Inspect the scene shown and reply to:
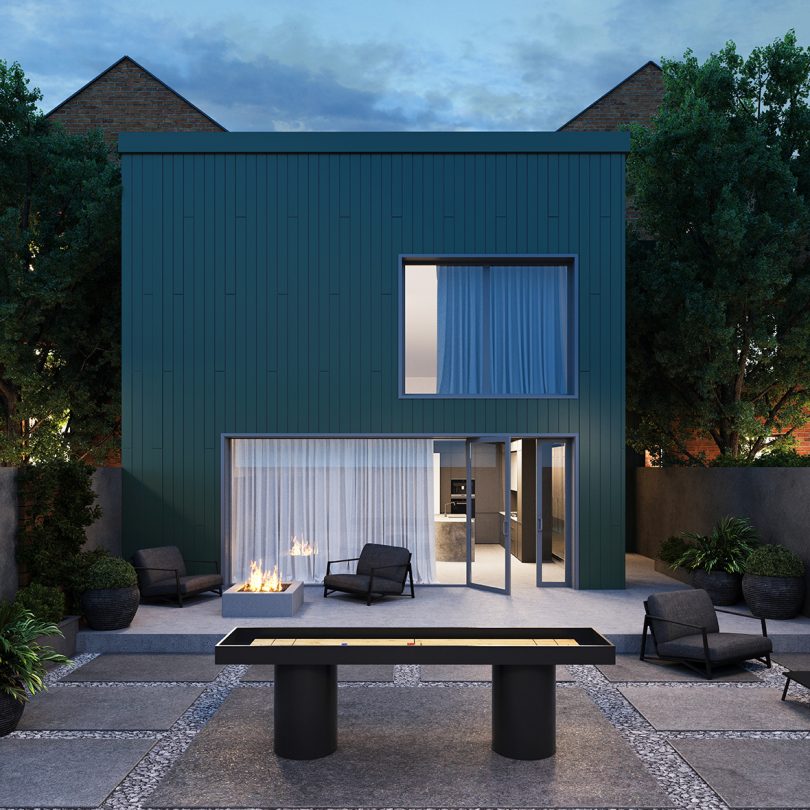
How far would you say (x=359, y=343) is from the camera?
477 inches

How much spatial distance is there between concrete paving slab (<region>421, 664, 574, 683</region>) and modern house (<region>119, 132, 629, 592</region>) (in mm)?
3955

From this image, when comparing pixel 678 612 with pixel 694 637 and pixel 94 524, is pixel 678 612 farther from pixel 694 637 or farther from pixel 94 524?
pixel 94 524

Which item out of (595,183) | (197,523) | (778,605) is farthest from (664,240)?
(197,523)

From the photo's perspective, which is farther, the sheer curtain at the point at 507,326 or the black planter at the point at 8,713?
the sheer curtain at the point at 507,326

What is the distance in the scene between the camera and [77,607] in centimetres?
922

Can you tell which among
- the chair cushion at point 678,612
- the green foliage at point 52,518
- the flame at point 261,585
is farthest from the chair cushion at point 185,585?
the chair cushion at point 678,612

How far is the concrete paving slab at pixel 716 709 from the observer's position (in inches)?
253

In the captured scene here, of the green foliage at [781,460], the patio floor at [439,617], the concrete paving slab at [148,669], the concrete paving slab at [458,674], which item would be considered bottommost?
the concrete paving slab at [148,669]

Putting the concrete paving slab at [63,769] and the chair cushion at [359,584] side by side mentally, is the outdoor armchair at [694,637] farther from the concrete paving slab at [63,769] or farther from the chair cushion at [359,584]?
the concrete paving slab at [63,769]

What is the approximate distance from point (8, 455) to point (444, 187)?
10227mm

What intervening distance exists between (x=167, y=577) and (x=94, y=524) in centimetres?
128

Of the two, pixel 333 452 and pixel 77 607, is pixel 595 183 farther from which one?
pixel 77 607

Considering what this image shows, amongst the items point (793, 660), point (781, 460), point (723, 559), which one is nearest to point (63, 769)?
point (793, 660)

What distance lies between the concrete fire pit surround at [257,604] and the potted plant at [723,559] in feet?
19.7
